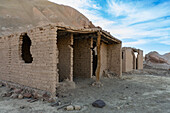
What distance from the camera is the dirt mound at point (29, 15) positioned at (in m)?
28.3

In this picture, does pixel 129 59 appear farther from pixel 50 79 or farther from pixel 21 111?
pixel 21 111

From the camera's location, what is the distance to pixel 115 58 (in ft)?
37.1

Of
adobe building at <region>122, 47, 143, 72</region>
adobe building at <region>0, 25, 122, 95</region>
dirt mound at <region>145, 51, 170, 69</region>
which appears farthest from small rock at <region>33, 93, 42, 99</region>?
dirt mound at <region>145, 51, 170, 69</region>

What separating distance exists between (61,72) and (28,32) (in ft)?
9.34

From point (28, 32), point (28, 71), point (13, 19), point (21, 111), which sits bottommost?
point (21, 111)

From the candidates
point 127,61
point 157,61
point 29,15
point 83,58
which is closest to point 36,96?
point 83,58

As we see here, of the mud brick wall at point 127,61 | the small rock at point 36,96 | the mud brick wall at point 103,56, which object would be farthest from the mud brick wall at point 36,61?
the mud brick wall at point 127,61

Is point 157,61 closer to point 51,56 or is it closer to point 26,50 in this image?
point 26,50

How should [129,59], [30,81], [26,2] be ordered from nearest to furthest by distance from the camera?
[30,81] → [129,59] → [26,2]

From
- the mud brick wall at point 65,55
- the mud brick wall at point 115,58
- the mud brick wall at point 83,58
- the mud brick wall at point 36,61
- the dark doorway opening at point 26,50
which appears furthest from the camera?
the mud brick wall at point 115,58

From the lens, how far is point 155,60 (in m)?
22.1

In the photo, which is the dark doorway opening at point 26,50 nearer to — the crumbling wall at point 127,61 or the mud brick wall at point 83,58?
the mud brick wall at point 83,58

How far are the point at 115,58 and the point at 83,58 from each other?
347cm

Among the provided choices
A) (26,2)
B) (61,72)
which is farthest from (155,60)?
(26,2)
